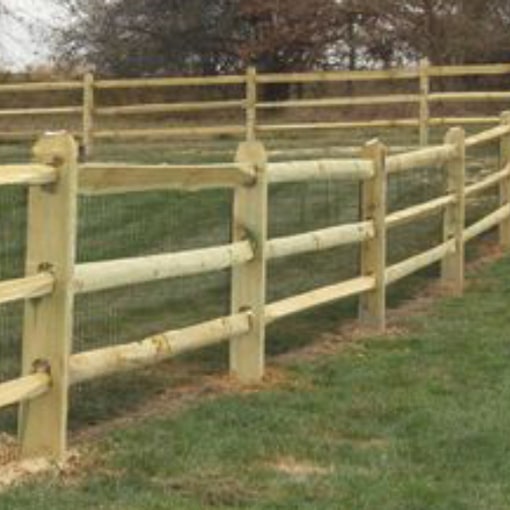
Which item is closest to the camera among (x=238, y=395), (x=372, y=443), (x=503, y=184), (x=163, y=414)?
(x=372, y=443)

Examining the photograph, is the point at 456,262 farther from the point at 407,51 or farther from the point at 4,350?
the point at 407,51

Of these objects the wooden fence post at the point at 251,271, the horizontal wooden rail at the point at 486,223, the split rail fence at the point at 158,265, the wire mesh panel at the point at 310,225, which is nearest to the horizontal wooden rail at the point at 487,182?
the horizontal wooden rail at the point at 486,223

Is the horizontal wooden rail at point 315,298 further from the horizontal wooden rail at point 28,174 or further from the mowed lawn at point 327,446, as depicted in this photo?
the horizontal wooden rail at point 28,174

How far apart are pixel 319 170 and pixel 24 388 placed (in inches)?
133

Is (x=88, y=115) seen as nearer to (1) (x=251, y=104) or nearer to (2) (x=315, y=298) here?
(1) (x=251, y=104)

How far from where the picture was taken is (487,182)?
13.2 m

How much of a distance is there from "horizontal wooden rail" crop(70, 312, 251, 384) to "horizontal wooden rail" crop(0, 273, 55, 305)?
16.6 inches

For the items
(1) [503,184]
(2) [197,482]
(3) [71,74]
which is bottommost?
(2) [197,482]

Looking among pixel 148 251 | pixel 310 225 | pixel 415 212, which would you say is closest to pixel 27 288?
pixel 148 251

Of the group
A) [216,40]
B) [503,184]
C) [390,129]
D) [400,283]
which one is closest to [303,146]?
[390,129]

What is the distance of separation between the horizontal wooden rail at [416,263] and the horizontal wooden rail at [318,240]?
62 centimetres

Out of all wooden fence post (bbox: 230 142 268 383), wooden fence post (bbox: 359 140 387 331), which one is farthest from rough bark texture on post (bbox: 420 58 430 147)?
wooden fence post (bbox: 230 142 268 383)

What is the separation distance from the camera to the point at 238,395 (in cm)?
753

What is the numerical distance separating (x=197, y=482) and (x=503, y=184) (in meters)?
8.99
